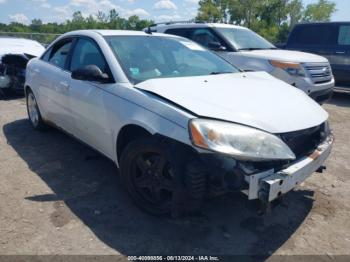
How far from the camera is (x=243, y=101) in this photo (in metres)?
3.02

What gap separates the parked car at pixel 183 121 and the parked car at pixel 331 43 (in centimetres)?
594

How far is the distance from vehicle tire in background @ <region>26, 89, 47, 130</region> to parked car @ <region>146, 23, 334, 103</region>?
253cm

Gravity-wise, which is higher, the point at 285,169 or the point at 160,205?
the point at 285,169

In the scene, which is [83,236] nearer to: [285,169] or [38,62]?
[285,169]

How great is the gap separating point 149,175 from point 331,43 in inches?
314

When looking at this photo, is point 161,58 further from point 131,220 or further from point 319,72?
point 319,72

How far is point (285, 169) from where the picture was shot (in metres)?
2.71

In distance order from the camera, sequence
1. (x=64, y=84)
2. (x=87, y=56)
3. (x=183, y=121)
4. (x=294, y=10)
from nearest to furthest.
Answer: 1. (x=183, y=121)
2. (x=87, y=56)
3. (x=64, y=84)
4. (x=294, y=10)

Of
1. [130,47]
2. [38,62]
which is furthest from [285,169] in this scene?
[38,62]

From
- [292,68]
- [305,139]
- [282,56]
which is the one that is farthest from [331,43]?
[305,139]

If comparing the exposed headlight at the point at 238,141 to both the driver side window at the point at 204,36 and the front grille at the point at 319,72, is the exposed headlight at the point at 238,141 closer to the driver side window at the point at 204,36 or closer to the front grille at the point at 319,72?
the front grille at the point at 319,72

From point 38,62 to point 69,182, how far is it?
222 cm

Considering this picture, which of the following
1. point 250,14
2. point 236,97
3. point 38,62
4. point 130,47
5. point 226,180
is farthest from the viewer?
point 250,14

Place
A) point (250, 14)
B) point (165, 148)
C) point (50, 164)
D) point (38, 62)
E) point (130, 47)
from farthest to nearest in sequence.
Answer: point (250, 14)
point (38, 62)
point (50, 164)
point (130, 47)
point (165, 148)
